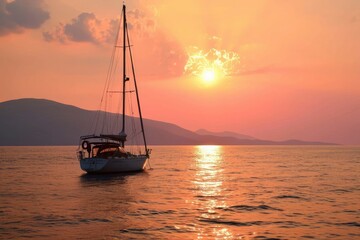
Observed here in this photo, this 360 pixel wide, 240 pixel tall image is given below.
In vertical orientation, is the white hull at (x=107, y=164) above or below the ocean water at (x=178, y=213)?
above

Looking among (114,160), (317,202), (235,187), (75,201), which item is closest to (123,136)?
(114,160)

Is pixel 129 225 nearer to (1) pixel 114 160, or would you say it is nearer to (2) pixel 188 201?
(2) pixel 188 201

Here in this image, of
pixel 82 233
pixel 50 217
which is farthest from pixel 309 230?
pixel 50 217

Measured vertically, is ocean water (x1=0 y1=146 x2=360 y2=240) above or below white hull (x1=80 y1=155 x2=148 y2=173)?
below

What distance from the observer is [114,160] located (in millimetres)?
54094

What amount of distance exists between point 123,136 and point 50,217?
1305 inches

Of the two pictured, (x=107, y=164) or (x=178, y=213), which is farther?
(x=107, y=164)

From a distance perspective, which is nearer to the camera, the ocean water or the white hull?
the ocean water

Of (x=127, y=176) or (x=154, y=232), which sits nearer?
(x=154, y=232)

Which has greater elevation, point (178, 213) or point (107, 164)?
point (107, 164)

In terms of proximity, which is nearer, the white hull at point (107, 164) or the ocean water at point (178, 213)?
the ocean water at point (178, 213)

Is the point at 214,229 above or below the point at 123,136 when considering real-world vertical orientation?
below

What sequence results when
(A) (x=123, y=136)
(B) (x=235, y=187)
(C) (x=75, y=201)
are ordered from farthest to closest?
(A) (x=123, y=136)
(B) (x=235, y=187)
(C) (x=75, y=201)

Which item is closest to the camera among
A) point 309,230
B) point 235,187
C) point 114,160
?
point 309,230
